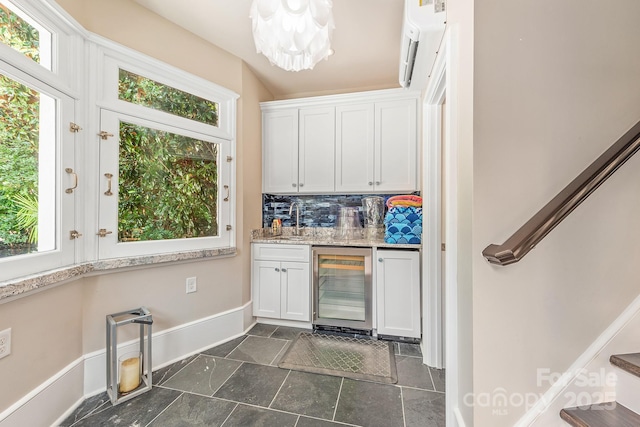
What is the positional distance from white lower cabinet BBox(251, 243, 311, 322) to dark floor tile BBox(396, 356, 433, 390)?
3.02 feet

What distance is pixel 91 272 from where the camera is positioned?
1.60 meters

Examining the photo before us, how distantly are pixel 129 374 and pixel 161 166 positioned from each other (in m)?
1.45

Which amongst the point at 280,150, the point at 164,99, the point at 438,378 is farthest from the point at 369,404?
the point at 164,99

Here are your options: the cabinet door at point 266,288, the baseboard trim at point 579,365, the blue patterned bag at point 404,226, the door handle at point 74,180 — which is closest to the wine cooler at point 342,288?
the blue patterned bag at point 404,226

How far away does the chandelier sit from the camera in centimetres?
126

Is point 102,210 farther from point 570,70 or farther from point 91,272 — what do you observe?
point 570,70

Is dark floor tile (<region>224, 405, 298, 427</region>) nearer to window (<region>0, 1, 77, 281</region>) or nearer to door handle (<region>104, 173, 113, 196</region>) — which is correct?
window (<region>0, 1, 77, 281</region>)

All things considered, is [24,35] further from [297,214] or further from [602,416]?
[602,416]

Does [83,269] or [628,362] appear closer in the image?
[628,362]

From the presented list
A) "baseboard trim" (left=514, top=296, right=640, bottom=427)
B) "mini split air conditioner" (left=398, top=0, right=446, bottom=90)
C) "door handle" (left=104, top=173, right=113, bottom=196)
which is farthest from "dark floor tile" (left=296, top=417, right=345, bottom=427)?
"mini split air conditioner" (left=398, top=0, right=446, bottom=90)

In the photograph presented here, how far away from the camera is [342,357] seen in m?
2.04

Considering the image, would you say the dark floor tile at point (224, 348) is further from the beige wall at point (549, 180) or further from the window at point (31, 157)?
the beige wall at point (549, 180)

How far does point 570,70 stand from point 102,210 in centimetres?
256

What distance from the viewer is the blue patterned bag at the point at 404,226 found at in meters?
2.26
